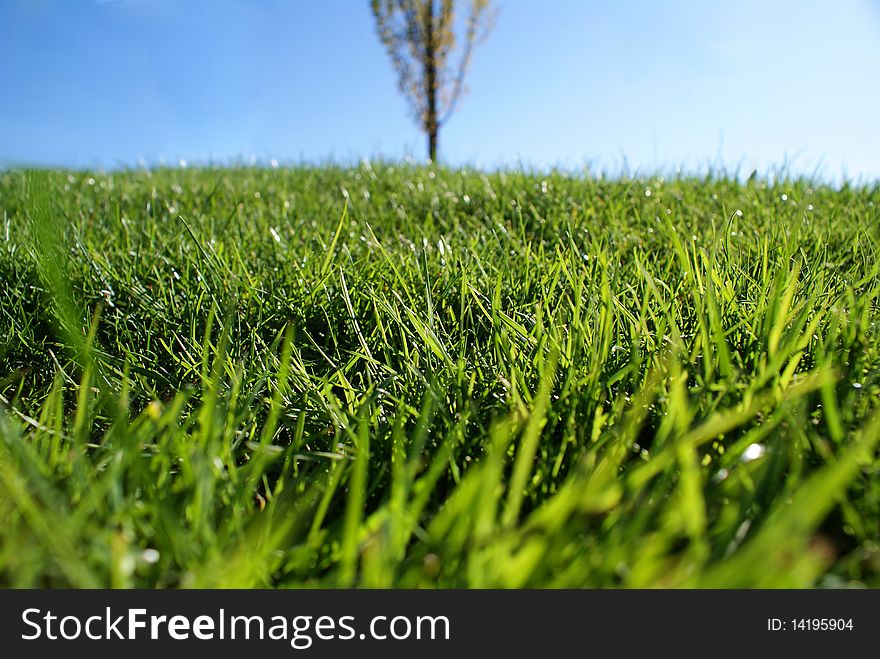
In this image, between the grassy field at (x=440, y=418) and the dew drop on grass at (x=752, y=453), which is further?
the dew drop on grass at (x=752, y=453)

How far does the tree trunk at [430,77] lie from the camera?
18875mm

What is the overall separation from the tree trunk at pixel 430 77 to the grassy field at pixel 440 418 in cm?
1744

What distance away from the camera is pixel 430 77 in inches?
755

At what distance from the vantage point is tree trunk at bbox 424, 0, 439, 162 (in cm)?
1888

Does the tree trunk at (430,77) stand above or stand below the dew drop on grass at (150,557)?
above

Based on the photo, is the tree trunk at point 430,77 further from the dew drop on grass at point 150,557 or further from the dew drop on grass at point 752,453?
the dew drop on grass at point 150,557

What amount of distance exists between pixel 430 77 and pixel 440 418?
1964 centimetres

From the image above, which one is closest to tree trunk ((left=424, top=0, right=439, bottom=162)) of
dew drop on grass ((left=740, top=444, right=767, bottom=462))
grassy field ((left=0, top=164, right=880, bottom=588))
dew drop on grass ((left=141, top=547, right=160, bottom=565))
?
grassy field ((left=0, top=164, right=880, bottom=588))

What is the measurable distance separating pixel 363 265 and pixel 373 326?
1.16 feet

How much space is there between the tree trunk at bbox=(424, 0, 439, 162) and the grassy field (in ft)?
57.2

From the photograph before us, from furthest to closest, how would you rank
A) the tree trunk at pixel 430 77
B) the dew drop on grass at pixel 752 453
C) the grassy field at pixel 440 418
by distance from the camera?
1. the tree trunk at pixel 430 77
2. the dew drop on grass at pixel 752 453
3. the grassy field at pixel 440 418

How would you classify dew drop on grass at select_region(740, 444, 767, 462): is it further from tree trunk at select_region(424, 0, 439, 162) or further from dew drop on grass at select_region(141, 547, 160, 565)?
tree trunk at select_region(424, 0, 439, 162)

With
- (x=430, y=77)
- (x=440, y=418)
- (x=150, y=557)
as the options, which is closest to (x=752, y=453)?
(x=440, y=418)

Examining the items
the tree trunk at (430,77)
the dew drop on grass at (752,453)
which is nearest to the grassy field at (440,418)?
the dew drop on grass at (752,453)
